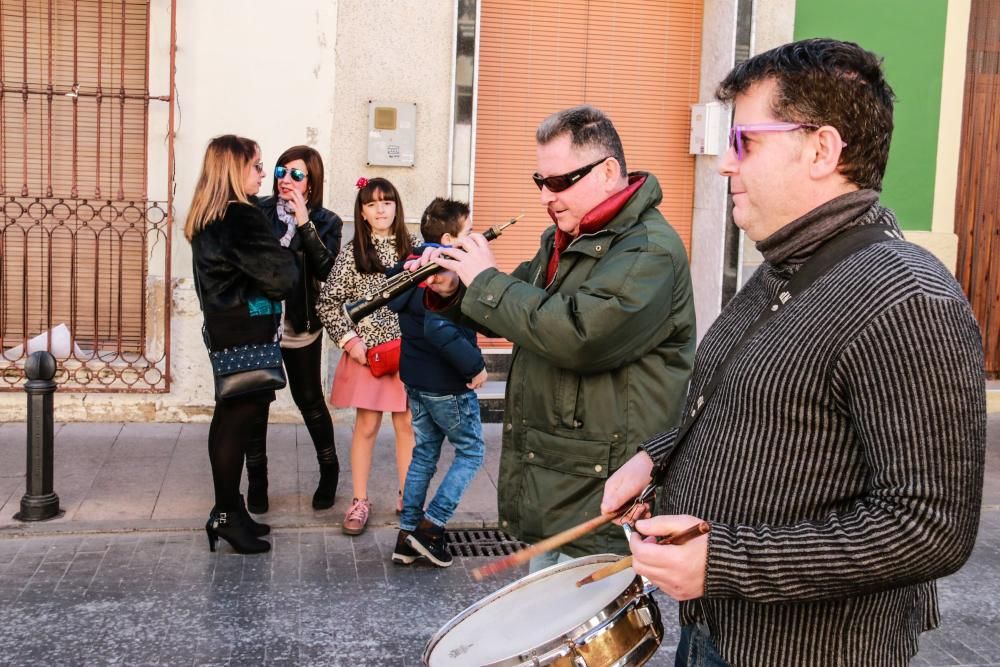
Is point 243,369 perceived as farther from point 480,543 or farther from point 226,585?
point 480,543

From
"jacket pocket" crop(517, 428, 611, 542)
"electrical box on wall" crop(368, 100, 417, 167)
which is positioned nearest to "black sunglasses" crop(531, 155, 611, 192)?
"jacket pocket" crop(517, 428, 611, 542)

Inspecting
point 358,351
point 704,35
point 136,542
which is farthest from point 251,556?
point 704,35

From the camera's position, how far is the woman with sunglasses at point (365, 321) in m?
5.92

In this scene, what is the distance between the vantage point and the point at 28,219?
26.9 feet

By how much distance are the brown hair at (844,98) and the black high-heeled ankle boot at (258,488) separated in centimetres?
461

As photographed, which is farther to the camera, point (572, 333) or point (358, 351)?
point (358, 351)

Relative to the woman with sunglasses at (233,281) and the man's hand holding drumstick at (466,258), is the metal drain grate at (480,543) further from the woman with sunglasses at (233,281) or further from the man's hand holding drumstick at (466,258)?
the man's hand holding drumstick at (466,258)

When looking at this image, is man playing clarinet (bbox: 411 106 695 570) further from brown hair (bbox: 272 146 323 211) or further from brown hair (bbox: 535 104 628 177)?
brown hair (bbox: 272 146 323 211)

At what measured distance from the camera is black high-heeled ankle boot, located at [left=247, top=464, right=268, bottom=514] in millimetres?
6164

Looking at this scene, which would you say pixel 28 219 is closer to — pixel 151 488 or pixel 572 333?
pixel 151 488

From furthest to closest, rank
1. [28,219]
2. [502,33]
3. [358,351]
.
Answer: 1. [502,33]
2. [28,219]
3. [358,351]

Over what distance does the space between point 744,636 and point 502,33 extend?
Result: 7360mm

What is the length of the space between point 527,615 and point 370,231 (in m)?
3.79

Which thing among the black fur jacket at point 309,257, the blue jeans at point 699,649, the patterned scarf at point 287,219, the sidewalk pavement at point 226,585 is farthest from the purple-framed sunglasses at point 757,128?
the patterned scarf at point 287,219
